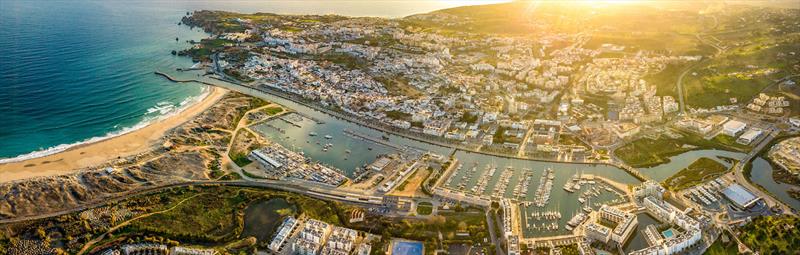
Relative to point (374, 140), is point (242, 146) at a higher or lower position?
lower

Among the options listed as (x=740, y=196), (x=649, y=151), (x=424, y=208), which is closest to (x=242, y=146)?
(x=424, y=208)

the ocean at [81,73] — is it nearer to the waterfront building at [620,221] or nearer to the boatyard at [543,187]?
the boatyard at [543,187]

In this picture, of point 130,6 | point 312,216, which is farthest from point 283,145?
point 130,6

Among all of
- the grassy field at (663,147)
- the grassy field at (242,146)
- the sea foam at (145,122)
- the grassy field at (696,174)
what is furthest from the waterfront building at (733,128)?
the sea foam at (145,122)

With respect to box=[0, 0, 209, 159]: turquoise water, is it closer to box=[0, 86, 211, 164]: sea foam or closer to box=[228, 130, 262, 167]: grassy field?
box=[0, 86, 211, 164]: sea foam

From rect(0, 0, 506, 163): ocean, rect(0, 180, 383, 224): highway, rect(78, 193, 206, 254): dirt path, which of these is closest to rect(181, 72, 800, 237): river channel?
rect(0, 180, 383, 224): highway

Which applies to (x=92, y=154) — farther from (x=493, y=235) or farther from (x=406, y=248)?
(x=493, y=235)

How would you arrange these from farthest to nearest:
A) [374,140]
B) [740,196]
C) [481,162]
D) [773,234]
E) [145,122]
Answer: [145,122] → [374,140] → [481,162] → [740,196] → [773,234]

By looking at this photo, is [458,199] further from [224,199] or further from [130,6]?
[130,6]
